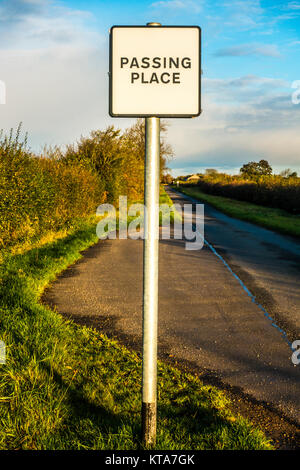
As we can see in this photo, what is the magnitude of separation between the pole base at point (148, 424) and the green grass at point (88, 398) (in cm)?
8

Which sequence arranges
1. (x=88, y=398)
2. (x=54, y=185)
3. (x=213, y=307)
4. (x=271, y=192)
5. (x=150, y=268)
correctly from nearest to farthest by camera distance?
(x=150, y=268), (x=88, y=398), (x=213, y=307), (x=54, y=185), (x=271, y=192)

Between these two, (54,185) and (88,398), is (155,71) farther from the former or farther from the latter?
(54,185)

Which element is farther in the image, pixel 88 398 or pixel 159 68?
pixel 88 398

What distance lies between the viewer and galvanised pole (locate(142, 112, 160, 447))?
2553 millimetres

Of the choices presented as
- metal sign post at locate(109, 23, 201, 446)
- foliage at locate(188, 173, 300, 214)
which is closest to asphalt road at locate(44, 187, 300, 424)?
metal sign post at locate(109, 23, 201, 446)

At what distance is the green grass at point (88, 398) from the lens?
288 centimetres

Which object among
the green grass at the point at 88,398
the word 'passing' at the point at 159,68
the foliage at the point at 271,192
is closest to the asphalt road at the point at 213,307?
the green grass at the point at 88,398

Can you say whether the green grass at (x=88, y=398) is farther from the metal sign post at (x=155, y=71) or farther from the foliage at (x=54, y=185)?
the foliage at (x=54, y=185)

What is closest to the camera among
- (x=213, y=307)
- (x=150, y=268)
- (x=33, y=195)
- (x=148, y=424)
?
(x=150, y=268)

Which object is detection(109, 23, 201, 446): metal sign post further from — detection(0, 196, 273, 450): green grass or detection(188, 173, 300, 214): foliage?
detection(188, 173, 300, 214): foliage

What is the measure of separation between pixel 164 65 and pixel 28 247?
9301 mm

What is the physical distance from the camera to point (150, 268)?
8.50 feet

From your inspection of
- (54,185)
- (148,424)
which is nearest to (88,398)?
(148,424)

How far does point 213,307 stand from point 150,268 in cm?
444
